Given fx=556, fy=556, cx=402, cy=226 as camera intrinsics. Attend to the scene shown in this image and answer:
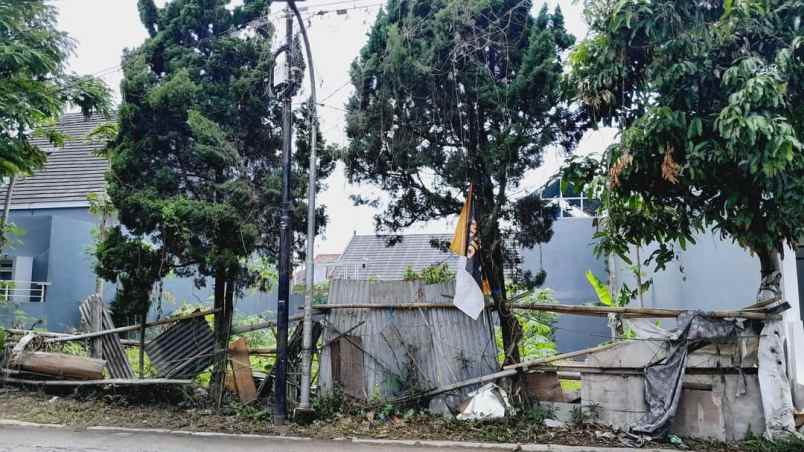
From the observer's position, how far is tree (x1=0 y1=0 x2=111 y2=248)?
8523mm

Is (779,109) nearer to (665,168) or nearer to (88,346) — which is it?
(665,168)

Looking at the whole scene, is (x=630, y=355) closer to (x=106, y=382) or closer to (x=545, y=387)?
(x=545, y=387)

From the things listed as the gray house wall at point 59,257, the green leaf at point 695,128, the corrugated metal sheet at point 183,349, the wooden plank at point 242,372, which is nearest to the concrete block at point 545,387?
the green leaf at point 695,128

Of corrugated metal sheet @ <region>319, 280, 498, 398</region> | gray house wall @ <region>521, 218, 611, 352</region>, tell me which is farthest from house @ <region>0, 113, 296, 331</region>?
gray house wall @ <region>521, 218, 611, 352</region>

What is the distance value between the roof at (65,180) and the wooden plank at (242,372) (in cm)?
768

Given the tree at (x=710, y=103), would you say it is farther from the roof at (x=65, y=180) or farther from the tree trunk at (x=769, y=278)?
the roof at (x=65, y=180)

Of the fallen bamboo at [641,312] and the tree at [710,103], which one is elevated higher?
the tree at [710,103]

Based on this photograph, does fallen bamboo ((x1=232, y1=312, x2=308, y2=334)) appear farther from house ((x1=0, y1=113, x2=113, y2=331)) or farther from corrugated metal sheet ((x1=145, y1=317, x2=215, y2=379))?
house ((x1=0, y1=113, x2=113, y2=331))

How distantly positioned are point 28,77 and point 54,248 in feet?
22.3

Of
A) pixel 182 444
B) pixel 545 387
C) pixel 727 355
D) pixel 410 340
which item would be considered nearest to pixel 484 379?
pixel 545 387

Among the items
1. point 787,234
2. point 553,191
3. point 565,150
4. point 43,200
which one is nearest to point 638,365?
point 787,234

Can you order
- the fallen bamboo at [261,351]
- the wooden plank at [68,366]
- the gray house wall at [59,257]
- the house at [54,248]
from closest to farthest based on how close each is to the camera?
the fallen bamboo at [261,351] → the wooden plank at [68,366] → the house at [54,248] → the gray house wall at [59,257]

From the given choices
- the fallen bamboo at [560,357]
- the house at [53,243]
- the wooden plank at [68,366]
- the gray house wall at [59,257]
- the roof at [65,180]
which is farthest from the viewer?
the roof at [65,180]

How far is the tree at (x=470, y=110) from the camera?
8.50 m
